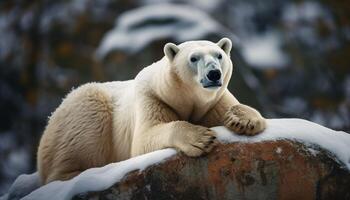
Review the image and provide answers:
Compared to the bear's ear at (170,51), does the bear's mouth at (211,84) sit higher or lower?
lower

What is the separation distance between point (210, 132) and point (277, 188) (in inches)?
26.3

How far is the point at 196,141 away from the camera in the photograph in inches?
192

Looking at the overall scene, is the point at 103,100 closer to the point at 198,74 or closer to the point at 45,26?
the point at 198,74

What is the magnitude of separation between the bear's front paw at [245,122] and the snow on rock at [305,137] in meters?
0.05

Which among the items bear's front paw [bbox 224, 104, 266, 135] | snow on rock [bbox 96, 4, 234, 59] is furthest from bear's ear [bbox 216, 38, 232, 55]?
snow on rock [bbox 96, 4, 234, 59]

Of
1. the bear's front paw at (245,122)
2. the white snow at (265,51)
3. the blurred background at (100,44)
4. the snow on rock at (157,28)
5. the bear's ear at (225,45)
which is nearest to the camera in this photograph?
the bear's front paw at (245,122)

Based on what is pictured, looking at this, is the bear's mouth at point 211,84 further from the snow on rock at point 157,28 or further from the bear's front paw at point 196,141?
the snow on rock at point 157,28

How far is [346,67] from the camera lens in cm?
1727

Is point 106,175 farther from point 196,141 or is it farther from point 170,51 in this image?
point 170,51

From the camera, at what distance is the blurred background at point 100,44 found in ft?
54.7

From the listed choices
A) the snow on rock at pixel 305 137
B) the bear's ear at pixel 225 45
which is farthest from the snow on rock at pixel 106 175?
the bear's ear at pixel 225 45

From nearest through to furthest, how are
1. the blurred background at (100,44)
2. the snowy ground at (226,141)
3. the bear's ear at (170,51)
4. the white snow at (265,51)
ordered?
the snowy ground at (226,141), the bear's ear at (170,51), the blurred background at (100,44), the white snow at (265,51)

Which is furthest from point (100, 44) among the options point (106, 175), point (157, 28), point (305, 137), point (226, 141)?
point (305, 137)

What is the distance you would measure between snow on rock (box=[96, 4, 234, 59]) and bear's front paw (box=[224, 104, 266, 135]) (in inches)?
260
